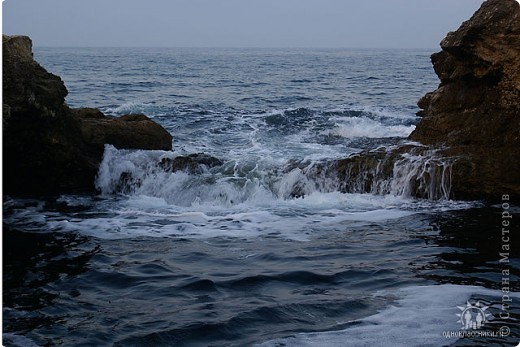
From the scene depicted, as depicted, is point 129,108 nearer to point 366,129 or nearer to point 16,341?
point 366,129

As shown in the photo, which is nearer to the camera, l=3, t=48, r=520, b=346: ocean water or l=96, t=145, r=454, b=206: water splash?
l=3, t=48, r=520, b=346: ocean water

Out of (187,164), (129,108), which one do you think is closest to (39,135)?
(187,164)

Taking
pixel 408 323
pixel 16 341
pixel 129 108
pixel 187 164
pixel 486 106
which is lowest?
pixel 16 341

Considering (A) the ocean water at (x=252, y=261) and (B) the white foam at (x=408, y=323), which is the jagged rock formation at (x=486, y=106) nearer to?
(A) the ocean water at (x=252, y=261)

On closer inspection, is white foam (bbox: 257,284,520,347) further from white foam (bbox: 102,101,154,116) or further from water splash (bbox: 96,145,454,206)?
white foam (bbox: 102,101,154,116)

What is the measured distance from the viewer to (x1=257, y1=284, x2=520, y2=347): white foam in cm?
448

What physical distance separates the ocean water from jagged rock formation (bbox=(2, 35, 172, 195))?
30cm

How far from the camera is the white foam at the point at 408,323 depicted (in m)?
4.48

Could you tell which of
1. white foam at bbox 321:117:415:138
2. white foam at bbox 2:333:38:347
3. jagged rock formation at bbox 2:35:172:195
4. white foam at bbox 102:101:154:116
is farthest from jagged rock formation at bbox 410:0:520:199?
white foam at bbox 102:101:154:116

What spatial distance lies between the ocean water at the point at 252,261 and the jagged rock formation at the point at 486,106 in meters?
0.34

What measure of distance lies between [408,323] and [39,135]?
5.99m

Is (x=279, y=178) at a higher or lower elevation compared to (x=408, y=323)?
higher

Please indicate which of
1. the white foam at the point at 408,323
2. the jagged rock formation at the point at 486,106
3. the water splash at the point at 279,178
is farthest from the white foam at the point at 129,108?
the white foam at the point at 408,323

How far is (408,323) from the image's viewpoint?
478cm
